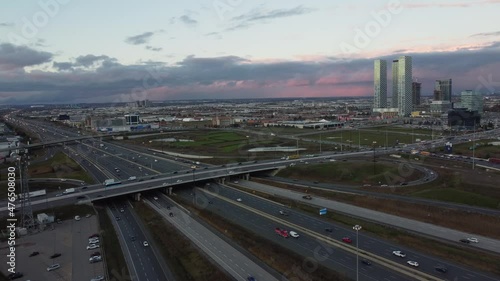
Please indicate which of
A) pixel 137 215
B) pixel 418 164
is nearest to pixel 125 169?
pixel 137 215

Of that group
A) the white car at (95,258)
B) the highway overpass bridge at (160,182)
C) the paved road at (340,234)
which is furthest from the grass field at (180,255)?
the highway overpass bridge at (160,182)

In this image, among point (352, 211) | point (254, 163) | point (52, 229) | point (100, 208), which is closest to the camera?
point (52, 229)

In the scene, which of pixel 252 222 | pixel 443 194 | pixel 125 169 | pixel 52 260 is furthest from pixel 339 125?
pixel 52 260

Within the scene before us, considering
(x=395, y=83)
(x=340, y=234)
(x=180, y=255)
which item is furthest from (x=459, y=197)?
(x=395, y=83)

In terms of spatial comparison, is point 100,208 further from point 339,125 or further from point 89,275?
point 339,125

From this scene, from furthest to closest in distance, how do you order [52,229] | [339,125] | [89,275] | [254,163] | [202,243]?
[339,125] < [254,163] < [52,229] < [202,243] < [89,275]

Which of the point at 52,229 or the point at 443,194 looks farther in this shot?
the point at 443,194

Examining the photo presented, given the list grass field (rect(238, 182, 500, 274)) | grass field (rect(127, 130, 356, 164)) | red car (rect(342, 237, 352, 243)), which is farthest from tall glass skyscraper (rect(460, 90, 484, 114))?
red car (rect(342, 237, 352, 243))
